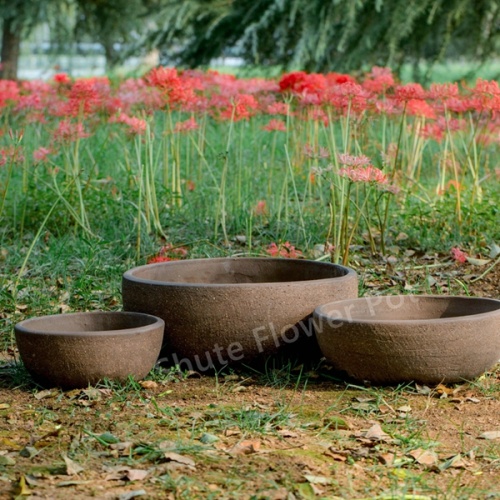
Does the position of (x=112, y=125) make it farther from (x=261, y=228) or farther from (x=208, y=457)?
(x=208, y=457)

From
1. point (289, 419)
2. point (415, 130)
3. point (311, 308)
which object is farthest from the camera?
point (415, 130)

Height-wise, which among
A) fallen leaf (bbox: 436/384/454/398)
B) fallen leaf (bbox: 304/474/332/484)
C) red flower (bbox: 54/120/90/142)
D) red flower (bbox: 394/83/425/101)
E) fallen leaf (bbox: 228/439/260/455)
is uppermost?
red flower (bbox: 394/83/425/101)

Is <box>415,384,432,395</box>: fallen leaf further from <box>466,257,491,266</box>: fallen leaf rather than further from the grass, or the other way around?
<box>466,257,491,266</box>: fallen leaf

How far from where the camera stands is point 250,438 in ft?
8.98

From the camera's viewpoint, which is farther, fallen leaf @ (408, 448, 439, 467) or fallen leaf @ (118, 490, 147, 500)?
fallen leaf @ (408, 448, 439, 467)

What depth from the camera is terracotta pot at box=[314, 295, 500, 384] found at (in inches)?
124

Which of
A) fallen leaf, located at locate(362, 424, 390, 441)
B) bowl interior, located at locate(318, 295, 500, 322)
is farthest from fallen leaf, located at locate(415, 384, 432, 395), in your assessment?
fallen leaf, located at locate(362, 424, 390, 441)

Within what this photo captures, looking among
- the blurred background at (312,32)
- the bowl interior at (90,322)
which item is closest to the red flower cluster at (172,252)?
the bowl interior at (90,322)

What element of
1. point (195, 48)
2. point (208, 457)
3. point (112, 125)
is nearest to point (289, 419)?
point (208, 457)

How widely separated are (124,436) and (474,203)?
124 inches

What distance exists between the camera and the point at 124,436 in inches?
107

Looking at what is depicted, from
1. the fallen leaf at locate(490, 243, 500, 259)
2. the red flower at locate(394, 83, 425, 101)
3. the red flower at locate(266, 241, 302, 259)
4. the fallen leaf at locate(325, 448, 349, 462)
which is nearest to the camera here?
the fallen leaf at locate(325, 448, 349, 462)

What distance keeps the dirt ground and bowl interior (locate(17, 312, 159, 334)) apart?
0.21 meters

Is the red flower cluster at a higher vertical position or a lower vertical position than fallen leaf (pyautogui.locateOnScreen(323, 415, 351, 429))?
higher
